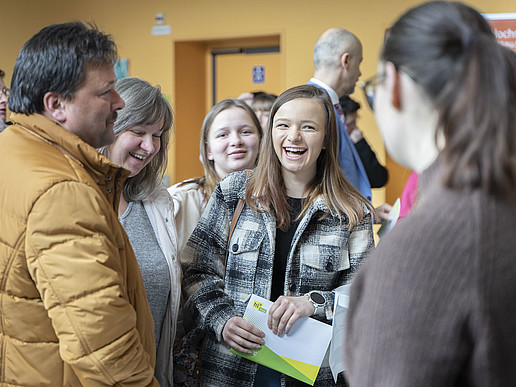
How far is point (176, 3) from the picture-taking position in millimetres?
6066

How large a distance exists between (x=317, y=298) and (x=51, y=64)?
1.09 meters

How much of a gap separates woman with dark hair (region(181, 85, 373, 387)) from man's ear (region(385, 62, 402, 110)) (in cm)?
103

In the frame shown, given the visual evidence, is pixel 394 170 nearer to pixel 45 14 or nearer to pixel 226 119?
pixel 226 119

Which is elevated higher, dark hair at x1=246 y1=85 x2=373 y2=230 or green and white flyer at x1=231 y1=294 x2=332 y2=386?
dark hair at x1=246 y1=85 x2=373 y2=230

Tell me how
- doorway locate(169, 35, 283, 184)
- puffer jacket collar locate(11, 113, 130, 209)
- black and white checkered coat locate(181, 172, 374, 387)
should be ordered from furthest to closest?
doorway locate(169, 35, 283, 184) < black and white checkered coat locate(181, 172, 374, 387) < puffer jacket collar locate(11, 113, 130, 209)

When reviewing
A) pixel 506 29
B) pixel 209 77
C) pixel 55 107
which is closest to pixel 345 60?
pixel 506 29

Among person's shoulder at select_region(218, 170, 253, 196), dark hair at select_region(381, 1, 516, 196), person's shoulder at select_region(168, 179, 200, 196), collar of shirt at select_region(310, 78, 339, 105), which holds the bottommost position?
person's shoulder at select_region(168, 179, 200, 196)

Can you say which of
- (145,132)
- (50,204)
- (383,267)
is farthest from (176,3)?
(383,267)

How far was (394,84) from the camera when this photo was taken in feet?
2.89

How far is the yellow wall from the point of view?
5441 mm

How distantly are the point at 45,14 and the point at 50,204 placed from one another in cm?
593

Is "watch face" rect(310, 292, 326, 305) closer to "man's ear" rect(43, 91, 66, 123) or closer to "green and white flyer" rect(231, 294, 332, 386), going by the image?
"green and white flyer" rect(231, 294, 332, 386)

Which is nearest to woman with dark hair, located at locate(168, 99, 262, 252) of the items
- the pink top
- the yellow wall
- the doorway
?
the pink top

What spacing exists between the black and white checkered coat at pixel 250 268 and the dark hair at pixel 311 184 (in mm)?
36
